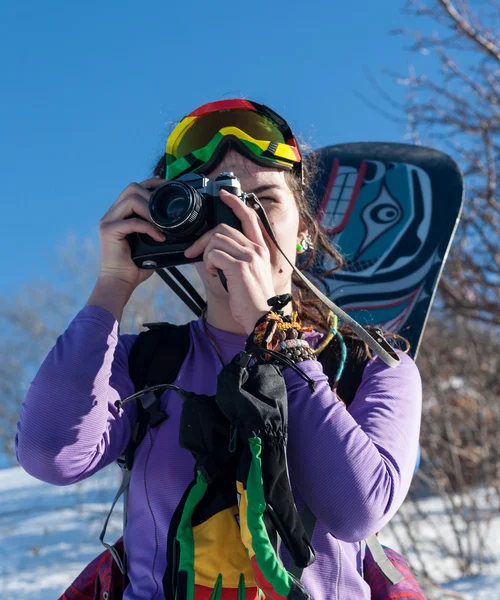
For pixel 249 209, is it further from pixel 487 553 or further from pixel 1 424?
pixel 1 424

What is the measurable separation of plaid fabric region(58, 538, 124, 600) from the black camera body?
65 centimetres

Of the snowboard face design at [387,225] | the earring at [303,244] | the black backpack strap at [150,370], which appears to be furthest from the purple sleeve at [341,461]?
the snowboard face design at [387,225]

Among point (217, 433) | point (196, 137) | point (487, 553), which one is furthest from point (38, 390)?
point (487, 553)

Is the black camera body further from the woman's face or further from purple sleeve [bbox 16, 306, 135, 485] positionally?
purple sleeve [bbox 16, 306, 135, 485]

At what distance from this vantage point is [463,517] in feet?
15.6

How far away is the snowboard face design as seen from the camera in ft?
7.95

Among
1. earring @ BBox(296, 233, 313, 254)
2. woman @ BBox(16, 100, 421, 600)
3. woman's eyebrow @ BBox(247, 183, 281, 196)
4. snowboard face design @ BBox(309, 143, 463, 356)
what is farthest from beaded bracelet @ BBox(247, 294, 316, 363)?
snowboard face design @ BBox(309, 143, 463, 356)

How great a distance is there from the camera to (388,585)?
4.21ft

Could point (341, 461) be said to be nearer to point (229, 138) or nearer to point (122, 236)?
point (122, 236)

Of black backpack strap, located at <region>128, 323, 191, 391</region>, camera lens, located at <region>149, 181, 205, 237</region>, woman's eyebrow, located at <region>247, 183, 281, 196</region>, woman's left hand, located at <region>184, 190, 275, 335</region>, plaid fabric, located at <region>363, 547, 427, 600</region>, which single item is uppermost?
woman's eyebrow, located at <region>247, 183, 281, 196</region>

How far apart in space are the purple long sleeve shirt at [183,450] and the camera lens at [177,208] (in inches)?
9.4

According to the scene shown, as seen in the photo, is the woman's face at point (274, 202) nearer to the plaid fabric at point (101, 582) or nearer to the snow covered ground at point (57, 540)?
the plaid fabric at point (101, 582)

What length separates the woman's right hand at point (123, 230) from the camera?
1414mm

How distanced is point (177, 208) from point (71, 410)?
48cm
